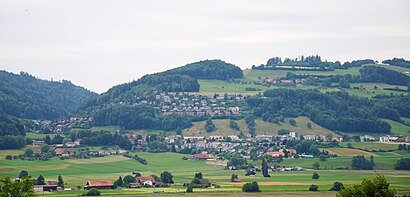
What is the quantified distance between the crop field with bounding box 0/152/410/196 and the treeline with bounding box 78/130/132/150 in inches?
375

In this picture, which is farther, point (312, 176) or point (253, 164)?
point (253, 164)

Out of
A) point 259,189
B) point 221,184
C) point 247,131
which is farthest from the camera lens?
point 247,131

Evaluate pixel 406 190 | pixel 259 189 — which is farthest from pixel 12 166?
pixel 406 190

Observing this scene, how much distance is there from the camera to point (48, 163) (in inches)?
5512

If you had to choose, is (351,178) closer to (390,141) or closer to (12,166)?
(12,166)

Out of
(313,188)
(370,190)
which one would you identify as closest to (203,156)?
(313,188)

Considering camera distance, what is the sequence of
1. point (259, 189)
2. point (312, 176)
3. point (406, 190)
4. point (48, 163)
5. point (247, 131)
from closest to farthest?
1. point (406, 190)
2. point (259, 189)
3. point (312, 176)
4. point (48, 163)
5. point (247, 131)

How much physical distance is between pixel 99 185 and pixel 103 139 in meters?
61.3

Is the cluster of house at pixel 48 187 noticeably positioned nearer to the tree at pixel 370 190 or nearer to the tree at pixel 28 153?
the tree at pixel 28 153

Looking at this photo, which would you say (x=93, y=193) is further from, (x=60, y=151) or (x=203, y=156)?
(x=203, y=156)

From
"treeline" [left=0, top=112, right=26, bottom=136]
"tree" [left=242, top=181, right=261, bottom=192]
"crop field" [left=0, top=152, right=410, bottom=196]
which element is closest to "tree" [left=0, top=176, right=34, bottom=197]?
"crop field" [left=0, top=152, right=410, bottom=196]

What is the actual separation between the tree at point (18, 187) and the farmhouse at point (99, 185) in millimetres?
44473

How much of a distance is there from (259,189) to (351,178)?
18574 mm

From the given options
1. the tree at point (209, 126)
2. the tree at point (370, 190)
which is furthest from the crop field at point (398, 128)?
the tree at point (370, 190)
